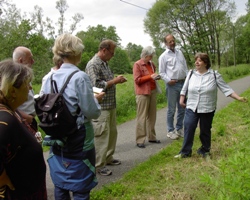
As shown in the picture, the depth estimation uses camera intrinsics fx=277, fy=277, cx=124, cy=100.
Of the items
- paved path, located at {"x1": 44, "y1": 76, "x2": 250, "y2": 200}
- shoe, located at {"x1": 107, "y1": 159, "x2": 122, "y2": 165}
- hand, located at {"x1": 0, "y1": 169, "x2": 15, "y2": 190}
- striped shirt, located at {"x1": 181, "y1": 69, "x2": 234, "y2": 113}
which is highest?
striped shirt, located at {"x1": 181, "y1": 69, "x2": 234, "y2": 113}

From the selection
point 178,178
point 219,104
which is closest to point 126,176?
point 178,178

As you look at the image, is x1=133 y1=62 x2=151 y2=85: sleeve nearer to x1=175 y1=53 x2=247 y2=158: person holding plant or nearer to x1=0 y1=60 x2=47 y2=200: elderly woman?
x1=175 y1=53 x2=247 y2=158: person holding plant

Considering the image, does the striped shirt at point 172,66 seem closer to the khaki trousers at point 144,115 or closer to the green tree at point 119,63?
the khaki trousers at point 144,115

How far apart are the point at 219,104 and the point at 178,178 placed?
7.16 meters

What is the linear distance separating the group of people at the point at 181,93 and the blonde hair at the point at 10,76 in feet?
10.4

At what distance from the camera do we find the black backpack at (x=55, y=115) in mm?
2428

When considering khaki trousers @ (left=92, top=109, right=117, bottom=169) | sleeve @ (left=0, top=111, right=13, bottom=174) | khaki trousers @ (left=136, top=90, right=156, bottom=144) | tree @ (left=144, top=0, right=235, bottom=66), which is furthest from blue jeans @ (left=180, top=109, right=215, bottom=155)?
tree @ (left=144, top=0, right=235, bottom=66)

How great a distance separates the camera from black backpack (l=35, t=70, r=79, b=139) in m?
2.43

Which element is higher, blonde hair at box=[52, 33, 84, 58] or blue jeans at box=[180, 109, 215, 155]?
blonde hair at box=[52, 33, 84, 58]

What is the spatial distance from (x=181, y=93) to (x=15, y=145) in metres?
3.48

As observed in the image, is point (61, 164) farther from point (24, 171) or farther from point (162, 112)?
point (162, 112)

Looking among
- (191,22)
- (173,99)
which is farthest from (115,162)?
(191,22)

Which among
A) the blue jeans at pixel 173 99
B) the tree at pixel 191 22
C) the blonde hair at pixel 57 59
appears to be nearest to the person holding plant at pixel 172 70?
the blue jeans at pixel 173 99

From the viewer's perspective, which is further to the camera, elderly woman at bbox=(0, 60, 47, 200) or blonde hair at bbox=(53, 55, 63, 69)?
blonde hair at bbox=(53, 55, 63, 69)
